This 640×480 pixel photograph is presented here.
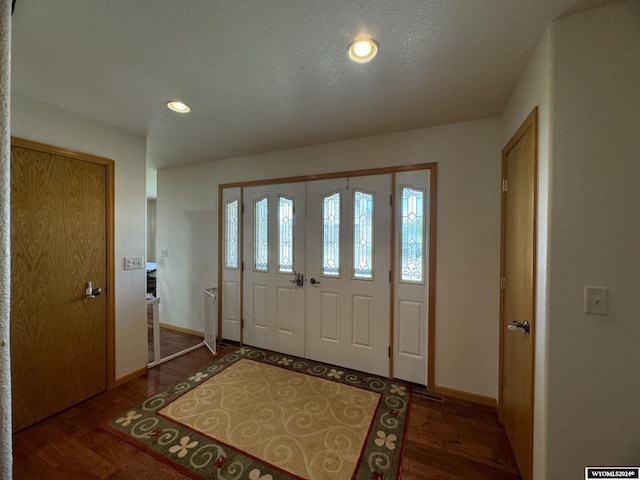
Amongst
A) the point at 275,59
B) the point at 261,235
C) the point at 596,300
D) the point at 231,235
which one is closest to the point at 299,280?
the point at 261,235

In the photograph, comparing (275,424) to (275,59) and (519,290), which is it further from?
(275,59)

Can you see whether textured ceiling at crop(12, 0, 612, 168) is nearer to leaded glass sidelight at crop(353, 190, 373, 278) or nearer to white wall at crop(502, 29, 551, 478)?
white wall at crop(502, 29, 551, 478)

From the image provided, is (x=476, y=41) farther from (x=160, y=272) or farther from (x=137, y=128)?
(x=160, y=272)

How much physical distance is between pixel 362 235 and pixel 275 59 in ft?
5.41

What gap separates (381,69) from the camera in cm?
153

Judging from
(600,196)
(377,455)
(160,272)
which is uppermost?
(600,196)

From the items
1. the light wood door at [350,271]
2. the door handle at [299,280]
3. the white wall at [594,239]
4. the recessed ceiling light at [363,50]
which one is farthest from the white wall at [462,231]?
the door handle at [299,280]

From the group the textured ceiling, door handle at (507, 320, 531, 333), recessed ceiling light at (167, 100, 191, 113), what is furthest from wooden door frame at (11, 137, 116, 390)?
door handle at (507, 320, 531, 333)

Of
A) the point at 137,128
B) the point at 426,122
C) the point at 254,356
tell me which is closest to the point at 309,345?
the point at 254,356

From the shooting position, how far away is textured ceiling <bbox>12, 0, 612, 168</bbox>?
115cm

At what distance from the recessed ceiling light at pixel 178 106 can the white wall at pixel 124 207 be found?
0.82 metres

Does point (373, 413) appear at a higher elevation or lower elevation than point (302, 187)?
lower

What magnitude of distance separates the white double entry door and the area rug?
30 cm

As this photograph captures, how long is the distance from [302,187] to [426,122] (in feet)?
4.46
